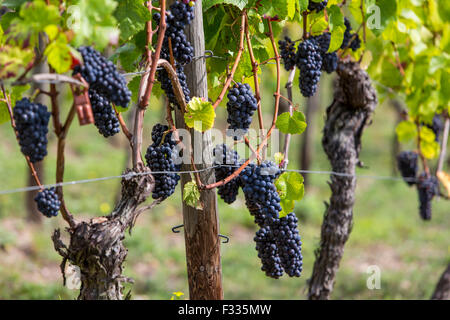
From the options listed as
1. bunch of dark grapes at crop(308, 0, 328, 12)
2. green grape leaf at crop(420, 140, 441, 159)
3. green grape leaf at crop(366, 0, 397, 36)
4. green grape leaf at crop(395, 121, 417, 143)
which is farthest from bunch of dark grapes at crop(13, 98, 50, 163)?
green grape leaf at crop(420, 140, 441, 159)

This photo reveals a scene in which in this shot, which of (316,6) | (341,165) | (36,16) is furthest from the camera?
(341,165)

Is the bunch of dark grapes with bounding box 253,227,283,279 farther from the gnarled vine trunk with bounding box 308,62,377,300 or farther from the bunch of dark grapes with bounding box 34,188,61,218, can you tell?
the gnarled vine trunk with bounding box 308,62,377,300

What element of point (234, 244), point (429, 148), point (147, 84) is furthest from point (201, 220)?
point (234, 244)

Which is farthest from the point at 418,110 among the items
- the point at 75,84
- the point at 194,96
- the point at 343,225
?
the point at 75,84

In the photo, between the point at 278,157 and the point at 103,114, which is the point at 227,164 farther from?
the point at 103,114

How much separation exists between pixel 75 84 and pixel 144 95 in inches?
11.7

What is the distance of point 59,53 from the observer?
4.10 ft

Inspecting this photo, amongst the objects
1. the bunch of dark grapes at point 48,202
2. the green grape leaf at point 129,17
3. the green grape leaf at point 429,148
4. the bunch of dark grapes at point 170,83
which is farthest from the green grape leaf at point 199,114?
the green grape leaf at point 429,148

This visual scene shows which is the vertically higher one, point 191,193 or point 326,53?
point 326,53

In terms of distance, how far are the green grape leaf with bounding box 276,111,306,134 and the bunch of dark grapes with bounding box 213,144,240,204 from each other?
0.72 ft

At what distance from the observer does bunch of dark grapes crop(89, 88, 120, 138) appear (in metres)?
1.45

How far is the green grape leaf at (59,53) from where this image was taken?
1240mm

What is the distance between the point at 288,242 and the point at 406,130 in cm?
209

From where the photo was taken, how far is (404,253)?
18.8 ft
